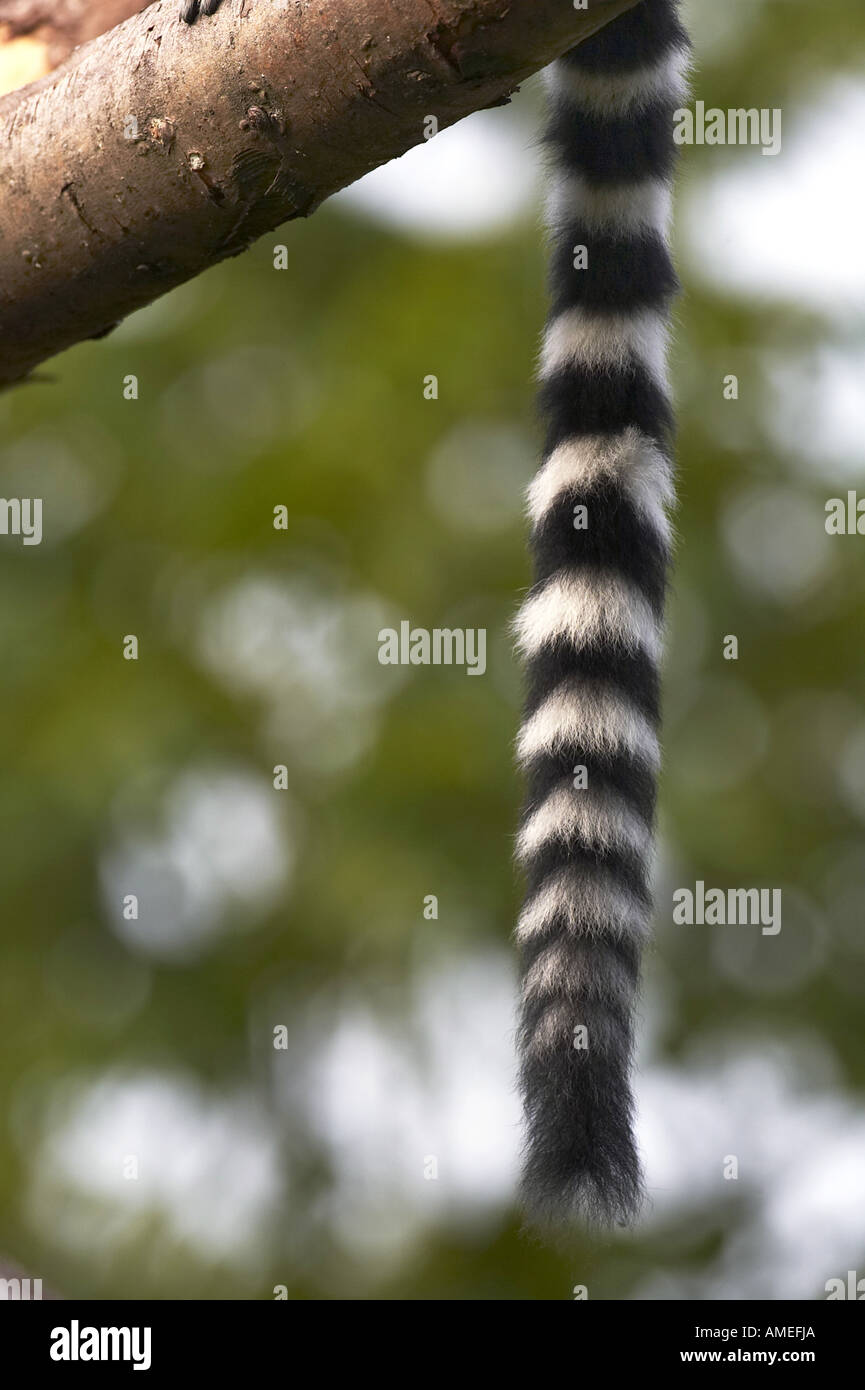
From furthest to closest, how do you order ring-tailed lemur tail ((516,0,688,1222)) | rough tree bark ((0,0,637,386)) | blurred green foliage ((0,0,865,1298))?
blurred green foliage ((0,0,865,1298)) < ring-tailed lemur tail ((516,0,688,1222)) < rough tree bark ((0,0,637,386))

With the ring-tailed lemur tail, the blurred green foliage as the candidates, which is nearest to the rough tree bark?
the ring-tailed lemur tail

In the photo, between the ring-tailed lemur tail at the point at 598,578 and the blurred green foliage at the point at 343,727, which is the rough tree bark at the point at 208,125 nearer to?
the ring-tailed lemur tail at the point at 598,578

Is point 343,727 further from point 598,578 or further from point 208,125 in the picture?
point 208,125

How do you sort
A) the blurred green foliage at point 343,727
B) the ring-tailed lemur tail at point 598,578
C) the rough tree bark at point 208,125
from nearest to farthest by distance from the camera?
1. the rough tree bark at point 208,125
2. the ring-tailed lemur tail at point 598,578
3. the blurred green foliage at point 343,727

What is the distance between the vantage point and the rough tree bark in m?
2.03

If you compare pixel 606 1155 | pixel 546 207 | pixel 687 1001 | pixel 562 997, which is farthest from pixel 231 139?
pixel 687 1001

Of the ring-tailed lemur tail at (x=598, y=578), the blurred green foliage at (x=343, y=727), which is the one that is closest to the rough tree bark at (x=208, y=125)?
the ring-tailed lemur tail at (x=598, y=578)

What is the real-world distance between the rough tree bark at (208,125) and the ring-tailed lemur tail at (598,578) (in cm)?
75

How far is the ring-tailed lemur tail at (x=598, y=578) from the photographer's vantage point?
2.46 metres

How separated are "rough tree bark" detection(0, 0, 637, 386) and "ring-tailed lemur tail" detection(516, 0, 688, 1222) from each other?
2.47 feet

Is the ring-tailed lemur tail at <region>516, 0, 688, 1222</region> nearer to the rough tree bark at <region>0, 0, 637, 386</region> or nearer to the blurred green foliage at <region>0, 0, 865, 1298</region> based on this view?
the rough tree bark at <region>0, 0, 637, 386</region>

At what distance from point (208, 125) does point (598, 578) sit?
103 cm

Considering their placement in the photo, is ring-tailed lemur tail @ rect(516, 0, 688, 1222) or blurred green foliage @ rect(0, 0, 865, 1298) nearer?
ring-tailed lemur tail @ rect(516, 0, 688, 1222)

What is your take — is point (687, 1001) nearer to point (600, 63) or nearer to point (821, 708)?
point (821, 708)
